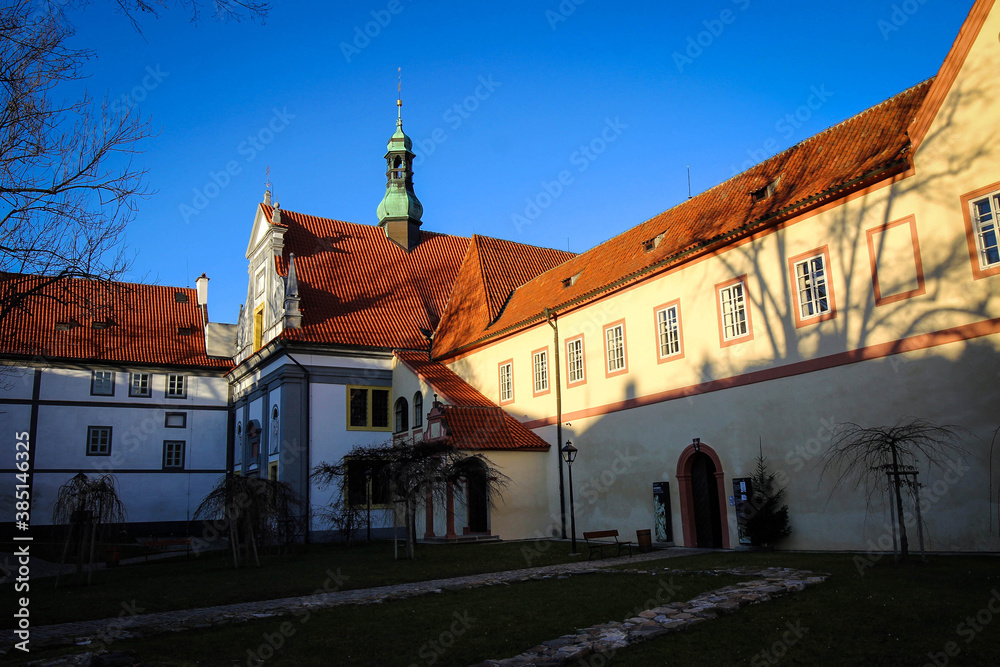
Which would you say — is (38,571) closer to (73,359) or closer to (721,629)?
(73,359)

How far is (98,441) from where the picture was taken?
37438 mm

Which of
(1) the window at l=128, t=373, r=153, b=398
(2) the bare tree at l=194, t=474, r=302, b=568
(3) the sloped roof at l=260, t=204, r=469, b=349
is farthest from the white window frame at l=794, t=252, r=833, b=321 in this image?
(1) the window at l=128, t=373, r=153, b=398

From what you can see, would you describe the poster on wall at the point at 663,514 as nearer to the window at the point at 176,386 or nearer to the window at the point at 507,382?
the window at the point at 507,382

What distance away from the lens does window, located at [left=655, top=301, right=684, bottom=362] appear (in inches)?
837

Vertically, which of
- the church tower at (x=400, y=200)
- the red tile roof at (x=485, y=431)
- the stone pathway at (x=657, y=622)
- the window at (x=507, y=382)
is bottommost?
the stone pathway at (x=657, y=622)

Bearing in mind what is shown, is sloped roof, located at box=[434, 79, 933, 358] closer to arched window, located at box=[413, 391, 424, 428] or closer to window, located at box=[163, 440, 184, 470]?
arched window, located at box=[413, 391, 424, 428]

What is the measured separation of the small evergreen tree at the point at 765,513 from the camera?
685 inches

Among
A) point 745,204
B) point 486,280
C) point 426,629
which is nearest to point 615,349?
point 745,204

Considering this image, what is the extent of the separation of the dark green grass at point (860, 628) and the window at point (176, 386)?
35.2 m

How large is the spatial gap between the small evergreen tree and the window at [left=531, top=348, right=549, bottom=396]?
1002 centimetres

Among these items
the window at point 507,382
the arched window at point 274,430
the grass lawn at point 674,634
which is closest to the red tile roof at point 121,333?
the arched window at point 274,430

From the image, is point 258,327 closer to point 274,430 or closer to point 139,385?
point 274,430

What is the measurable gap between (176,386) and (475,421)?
19.9m

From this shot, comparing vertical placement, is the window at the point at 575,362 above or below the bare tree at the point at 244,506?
above
